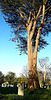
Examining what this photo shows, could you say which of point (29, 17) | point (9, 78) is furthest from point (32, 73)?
point (9, 78)

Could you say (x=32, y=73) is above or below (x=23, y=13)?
below

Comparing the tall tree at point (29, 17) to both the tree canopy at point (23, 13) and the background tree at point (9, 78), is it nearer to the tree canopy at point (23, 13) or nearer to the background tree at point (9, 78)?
the tree canopy at point (23, 13)

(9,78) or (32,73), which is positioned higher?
(9,78)

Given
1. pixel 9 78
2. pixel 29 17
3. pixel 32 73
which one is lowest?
pixel 32 73

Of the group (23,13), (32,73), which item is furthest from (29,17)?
(32,73)

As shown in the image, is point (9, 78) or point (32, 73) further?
point (9, 78)

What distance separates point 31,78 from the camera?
52.2 ft

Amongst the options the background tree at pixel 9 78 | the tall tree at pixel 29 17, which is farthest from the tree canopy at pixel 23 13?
the background tree at pixel 9 78

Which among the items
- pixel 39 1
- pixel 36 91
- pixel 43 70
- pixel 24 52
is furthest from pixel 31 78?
pixel 43 70

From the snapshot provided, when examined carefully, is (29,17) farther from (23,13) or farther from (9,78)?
(9,78)

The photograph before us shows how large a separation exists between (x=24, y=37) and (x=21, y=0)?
6.62 metres

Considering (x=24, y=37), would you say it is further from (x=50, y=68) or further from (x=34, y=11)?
(x=50, y=68)

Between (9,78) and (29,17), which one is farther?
(9,78)

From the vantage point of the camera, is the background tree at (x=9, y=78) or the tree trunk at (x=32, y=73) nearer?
the tree trunk at (x=32, y=73)
